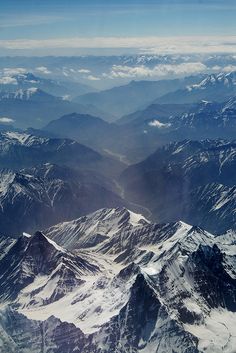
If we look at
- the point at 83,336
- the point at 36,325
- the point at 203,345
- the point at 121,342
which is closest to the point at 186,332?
the point at 203,345

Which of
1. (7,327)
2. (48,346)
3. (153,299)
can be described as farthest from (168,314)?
(7,327)

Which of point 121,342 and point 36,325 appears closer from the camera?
point 121,342

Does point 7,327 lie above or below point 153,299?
below

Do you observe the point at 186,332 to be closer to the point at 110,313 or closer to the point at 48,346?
the point at 110,313

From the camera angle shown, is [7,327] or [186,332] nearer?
[186,332]

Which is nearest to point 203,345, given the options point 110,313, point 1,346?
point 110,313

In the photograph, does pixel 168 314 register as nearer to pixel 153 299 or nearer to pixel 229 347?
pixel 153 299

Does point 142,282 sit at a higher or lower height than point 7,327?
higher

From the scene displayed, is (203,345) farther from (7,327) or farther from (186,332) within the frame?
(7,327)
